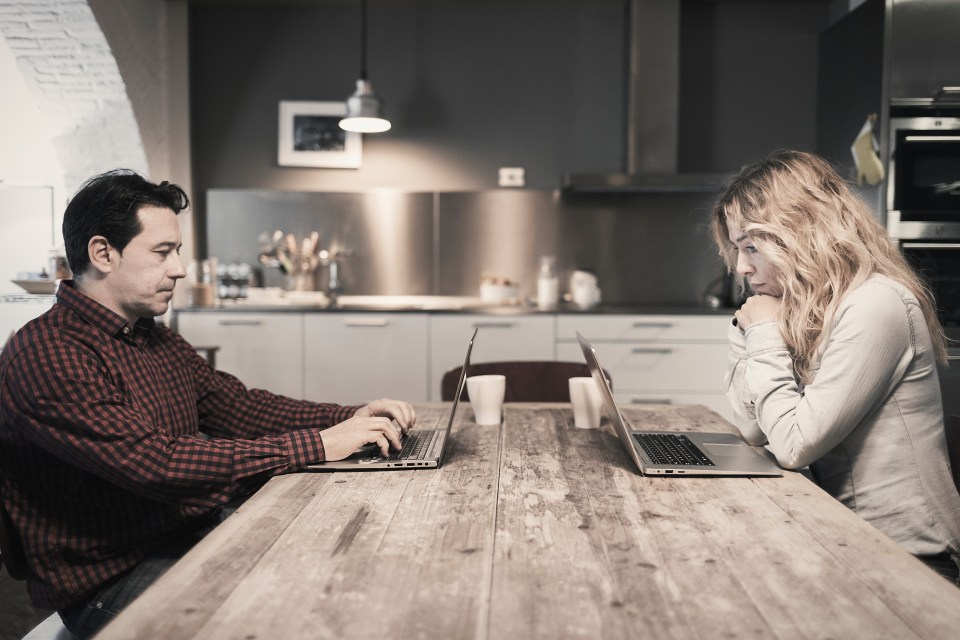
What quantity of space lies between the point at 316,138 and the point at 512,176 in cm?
123

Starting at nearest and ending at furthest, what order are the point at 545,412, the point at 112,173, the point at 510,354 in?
1. the point at 112,173
2. the point at 545,412
3. the point at 510,354

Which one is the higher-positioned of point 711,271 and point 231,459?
point 711,271

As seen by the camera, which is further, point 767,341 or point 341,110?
point 341,110

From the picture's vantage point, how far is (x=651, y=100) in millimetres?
4398

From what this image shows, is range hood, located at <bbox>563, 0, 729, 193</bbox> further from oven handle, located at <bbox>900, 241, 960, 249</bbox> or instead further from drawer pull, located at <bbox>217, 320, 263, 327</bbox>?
drawer pull, located at <bbox>217, 320, 263, 327</bbox>

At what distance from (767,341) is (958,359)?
107 inches

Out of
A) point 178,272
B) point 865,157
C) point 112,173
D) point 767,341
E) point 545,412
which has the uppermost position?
point 865,157

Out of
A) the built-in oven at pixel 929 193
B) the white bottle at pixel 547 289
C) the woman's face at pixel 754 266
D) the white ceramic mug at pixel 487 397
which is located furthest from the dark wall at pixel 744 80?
the white ceramic mug at pixel 487 397

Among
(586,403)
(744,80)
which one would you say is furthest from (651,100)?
(586,403)

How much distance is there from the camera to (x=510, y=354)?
416 centimetres

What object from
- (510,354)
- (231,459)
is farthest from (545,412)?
(510,354)

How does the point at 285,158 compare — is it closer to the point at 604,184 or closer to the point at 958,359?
the point at 604,184

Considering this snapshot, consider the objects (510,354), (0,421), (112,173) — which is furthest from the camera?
Result: (510,354)

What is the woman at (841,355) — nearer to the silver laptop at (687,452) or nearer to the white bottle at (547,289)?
the silver laptop at (687,452)
